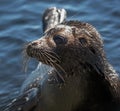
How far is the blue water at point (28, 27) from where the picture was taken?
29.1 feet

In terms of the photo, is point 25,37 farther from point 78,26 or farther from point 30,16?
point 78,26

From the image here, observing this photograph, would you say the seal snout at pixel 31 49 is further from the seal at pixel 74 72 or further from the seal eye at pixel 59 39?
the seal eye at pixel 59 39

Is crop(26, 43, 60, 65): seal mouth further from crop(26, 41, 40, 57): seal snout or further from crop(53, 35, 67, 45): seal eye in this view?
crop(53, 35, 67, 45): seal eye

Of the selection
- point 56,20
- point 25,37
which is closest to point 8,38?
point 25,37

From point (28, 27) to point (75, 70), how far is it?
3727mm

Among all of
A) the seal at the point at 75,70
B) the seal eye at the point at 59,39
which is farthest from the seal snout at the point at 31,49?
the seal eye at the point at 59,39

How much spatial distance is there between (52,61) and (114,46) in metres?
3.45

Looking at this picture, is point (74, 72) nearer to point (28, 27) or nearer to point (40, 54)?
point (40, 54)

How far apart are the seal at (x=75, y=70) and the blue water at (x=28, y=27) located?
1758 mm

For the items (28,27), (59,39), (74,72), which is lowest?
(74,72)

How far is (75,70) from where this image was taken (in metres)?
6.29

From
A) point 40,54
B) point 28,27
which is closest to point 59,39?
point 40,54

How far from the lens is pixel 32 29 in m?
9.80

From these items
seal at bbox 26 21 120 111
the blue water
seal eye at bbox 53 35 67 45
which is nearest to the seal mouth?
seal at bbox 26 21 120 111
